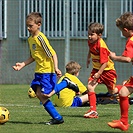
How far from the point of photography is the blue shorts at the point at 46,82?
29.7 feet

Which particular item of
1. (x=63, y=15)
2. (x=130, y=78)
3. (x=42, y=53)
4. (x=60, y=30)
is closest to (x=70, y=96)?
(x=42, y=53)

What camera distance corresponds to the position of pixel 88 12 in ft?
65.0

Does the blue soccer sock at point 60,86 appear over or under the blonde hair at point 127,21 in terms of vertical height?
under

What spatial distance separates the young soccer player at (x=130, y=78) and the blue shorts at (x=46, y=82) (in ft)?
3.88

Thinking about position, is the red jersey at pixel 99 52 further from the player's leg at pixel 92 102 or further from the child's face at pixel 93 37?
the player's leg at pixel 92 102

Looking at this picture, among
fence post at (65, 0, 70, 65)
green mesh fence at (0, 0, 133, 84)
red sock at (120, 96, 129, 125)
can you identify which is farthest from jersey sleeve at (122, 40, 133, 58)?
green mesh fence at (0, 0, 133, 84)

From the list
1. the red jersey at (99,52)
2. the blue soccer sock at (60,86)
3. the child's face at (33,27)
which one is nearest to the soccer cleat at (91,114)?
the blue soccer sock at (60,86)

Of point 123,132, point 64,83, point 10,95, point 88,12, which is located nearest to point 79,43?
point 88,12

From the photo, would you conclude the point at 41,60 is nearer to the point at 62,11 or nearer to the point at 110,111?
the point at 110,111

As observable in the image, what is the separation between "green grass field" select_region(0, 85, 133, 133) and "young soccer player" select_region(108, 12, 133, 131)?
19 cm

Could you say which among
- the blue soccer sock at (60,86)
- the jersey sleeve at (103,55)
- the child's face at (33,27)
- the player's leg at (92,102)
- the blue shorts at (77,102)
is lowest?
the blue shorts at (77,102)

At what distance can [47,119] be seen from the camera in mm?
9609

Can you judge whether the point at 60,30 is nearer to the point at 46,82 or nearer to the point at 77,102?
the point at 77,102

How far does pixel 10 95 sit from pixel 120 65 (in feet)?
16.8
